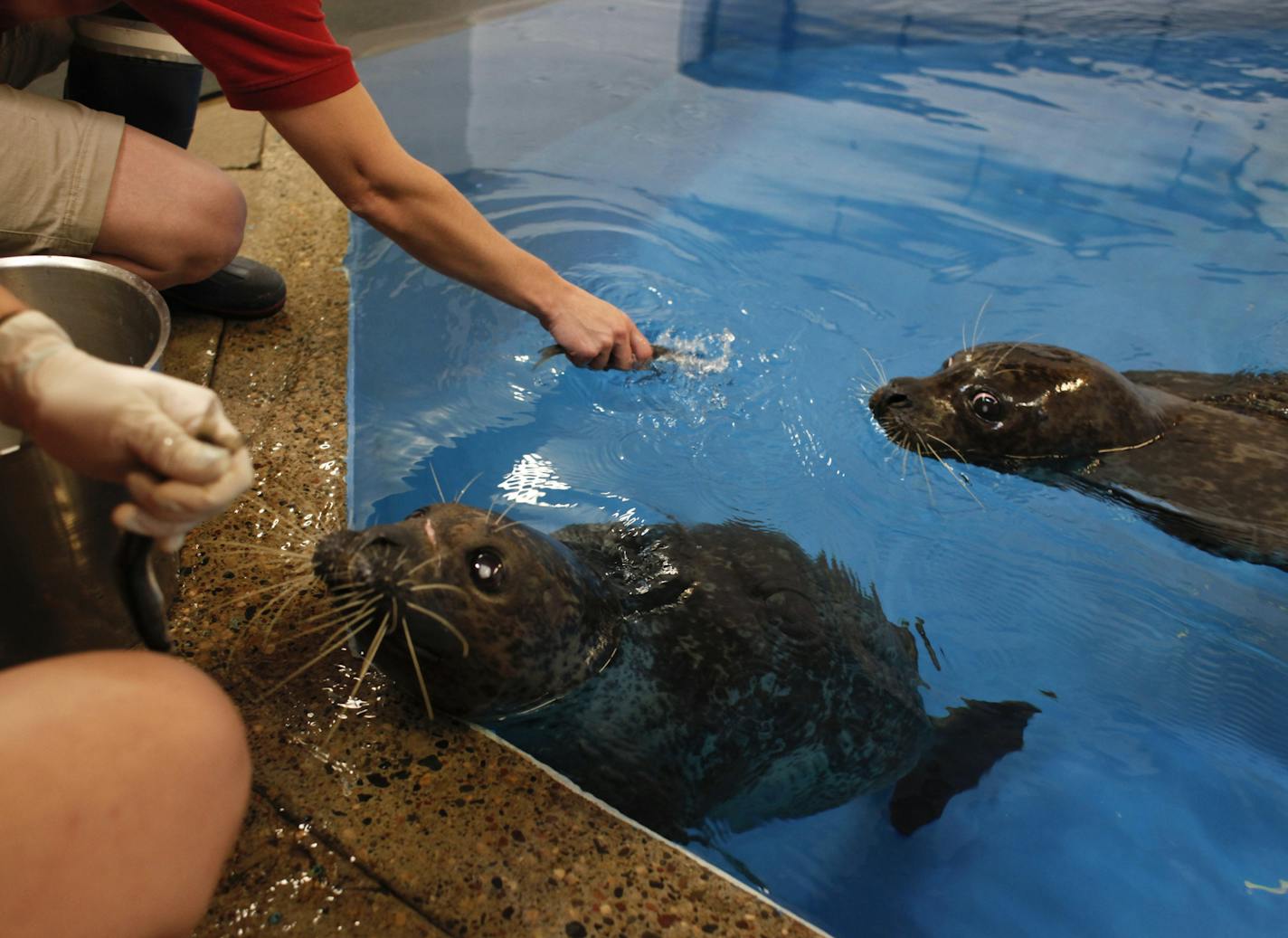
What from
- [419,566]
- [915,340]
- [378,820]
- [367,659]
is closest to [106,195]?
[419,566]

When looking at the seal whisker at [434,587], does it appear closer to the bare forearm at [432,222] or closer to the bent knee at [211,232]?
the bare forearm at [432,222]

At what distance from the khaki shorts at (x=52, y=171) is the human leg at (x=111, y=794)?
161 cm

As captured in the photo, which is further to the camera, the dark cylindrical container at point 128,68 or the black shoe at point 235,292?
the black shoe at point 235,292

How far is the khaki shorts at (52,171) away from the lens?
7.95 feet

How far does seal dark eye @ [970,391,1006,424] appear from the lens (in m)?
3.11

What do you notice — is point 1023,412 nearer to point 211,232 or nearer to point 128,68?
point 211,232

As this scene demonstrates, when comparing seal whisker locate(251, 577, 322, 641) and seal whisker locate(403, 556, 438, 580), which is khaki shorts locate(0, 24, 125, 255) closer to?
seal whisker locate(251, 577, 322, 641)

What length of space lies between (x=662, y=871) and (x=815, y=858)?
1.64ft

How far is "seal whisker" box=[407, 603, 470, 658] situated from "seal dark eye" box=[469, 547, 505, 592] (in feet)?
0.33

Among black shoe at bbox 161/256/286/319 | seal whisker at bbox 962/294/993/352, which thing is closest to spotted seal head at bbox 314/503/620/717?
black shoe at bbox 161/256/286/319

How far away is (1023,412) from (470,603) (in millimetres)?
1995

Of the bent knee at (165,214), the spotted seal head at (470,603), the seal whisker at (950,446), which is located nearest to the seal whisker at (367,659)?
the spotted seal head at (470,603)

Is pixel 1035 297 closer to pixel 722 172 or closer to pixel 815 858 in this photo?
pixel 722 172

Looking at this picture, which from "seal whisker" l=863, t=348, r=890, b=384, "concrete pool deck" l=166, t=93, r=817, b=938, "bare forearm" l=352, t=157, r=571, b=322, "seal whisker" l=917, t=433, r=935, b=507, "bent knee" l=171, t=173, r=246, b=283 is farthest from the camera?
"seal whisker" l=863, t=348, r=890, b=384
